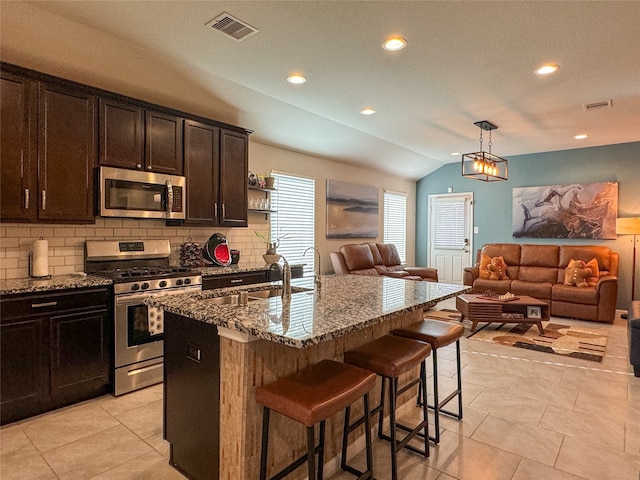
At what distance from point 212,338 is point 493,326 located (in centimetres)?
465

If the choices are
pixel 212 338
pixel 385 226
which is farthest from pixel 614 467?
pixel 385 226

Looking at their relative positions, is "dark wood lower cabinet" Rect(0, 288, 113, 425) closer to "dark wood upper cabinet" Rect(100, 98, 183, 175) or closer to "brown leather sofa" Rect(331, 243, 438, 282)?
"dark wood upper cabinet" Rect(100, 98, 183, 175)

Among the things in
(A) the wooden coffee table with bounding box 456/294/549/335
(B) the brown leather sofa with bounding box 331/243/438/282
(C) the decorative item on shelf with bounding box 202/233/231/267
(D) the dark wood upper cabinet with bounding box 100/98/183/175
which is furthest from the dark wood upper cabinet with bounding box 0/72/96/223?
(A) the wooden coffee table with bounding box 456/294/549/335

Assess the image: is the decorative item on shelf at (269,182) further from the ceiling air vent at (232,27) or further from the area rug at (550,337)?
the area rug at (550,337)

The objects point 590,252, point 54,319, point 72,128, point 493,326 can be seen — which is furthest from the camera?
point 590,252

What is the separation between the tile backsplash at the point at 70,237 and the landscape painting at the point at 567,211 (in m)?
5.92

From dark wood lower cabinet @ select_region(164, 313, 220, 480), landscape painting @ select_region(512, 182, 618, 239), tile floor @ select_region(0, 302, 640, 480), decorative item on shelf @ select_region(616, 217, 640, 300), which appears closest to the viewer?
dark wood lower cabinet @ select_region(164, 313, 220, 480)

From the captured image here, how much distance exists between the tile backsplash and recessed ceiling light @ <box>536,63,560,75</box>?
149 inches

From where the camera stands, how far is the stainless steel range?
307cm

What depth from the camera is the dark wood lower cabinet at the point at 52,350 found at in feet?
8.41

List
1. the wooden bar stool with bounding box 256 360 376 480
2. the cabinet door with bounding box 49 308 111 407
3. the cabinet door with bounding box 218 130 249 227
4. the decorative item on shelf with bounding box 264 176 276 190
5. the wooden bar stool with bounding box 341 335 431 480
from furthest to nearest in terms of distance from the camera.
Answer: the decorative item on shelf with bounding box 264 176 276 190, the cabinet door with bounding box 218 130 249 227, the cabinet door with bounding box 49 308 111 407, the wooden bar stool with bounding box 341 335 431 480, the wooden bar stool with bounding box 256 360 376 480

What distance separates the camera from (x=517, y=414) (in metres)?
2.79

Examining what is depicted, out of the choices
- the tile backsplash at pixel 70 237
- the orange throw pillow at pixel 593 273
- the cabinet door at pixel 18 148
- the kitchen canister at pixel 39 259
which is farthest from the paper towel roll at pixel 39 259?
the orange throw pillow at pixel 593 273

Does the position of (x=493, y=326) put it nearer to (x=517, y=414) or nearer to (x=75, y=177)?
(x=517, y=414)
